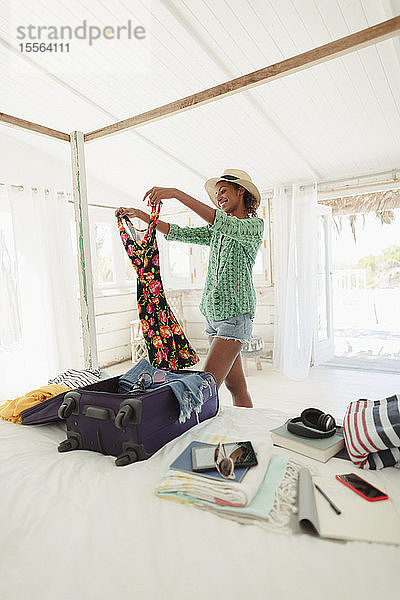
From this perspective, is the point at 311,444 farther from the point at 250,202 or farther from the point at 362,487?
the point at 250,202

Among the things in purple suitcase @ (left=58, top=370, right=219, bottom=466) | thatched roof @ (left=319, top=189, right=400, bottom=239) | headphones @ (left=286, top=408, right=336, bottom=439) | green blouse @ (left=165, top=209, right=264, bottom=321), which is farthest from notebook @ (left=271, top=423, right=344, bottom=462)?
thatched roof @ (left=319, top=189, right=400, bottom=239)

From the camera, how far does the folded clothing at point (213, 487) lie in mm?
1188

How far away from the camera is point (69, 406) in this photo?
168 cm

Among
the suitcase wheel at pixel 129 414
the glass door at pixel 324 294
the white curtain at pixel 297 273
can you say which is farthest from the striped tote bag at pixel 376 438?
the glass door at pixel 324 294

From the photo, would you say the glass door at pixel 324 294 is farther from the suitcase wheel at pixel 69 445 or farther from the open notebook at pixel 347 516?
the open notebook at pixel 347 516

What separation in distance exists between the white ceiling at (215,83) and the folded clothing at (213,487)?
235cm

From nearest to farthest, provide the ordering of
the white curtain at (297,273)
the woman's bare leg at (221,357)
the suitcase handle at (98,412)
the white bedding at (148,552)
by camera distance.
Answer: the white bedding at (148,552) → the suitcase handle at (98,412) → the woman's bare leg at (221,357) → the white curtain at (297,273)

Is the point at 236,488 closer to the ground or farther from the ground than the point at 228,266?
closer to the ground

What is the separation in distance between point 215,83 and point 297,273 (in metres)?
2.30

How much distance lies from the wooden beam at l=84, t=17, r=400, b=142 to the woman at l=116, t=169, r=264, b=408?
1.37 ft

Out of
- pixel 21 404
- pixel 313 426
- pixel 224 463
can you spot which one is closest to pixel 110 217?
pixel 21 404

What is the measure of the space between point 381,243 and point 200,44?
6362 mm

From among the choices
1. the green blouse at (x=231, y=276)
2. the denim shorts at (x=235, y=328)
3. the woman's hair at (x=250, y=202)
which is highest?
the woman's hair at (x=250, y=202)

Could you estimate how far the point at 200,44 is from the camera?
2686 mm
